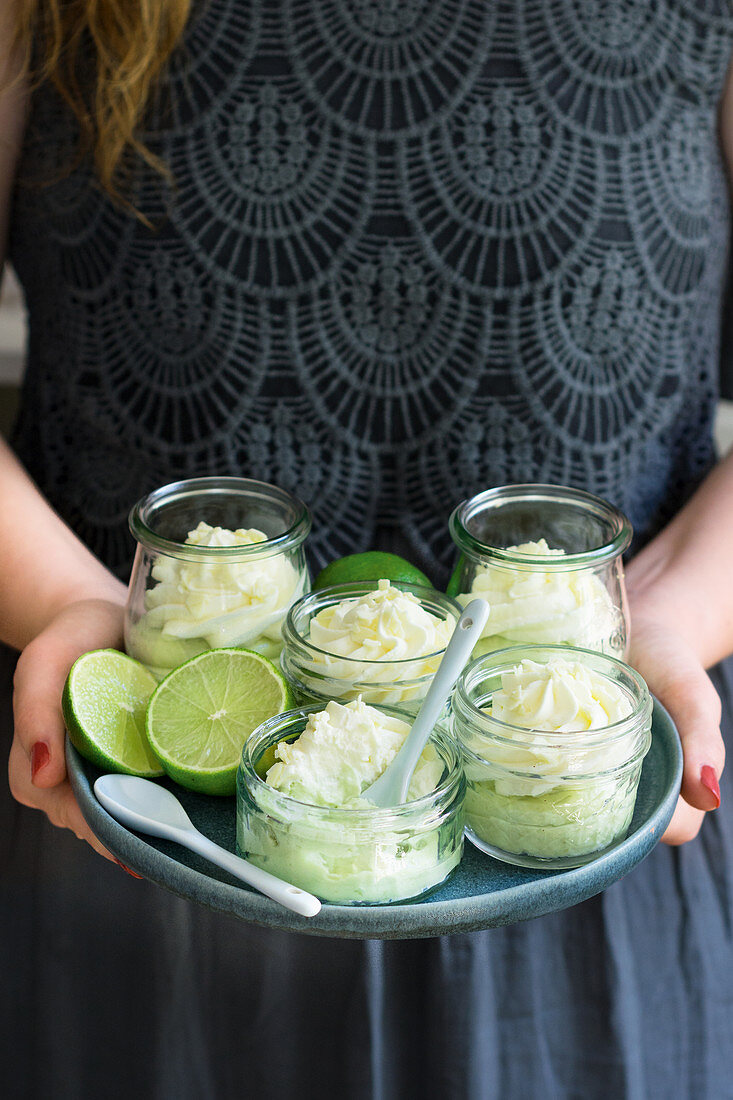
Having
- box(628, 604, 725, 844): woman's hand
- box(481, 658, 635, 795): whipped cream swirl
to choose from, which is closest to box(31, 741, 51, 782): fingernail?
box(481, 658, 635, 795): whipped cream swirl

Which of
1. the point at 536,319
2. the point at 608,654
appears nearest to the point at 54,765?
the point at 608,654

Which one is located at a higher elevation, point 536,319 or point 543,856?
point 536,319

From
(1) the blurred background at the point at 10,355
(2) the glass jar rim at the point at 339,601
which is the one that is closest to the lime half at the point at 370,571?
(2) the glass jar rim at the point at 339,601

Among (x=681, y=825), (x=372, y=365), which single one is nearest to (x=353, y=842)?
(x=681, y=825)

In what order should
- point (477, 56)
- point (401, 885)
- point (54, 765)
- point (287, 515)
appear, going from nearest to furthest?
point (401, 885) → point (54, 765) → point (287, 515) → point (477, 56)

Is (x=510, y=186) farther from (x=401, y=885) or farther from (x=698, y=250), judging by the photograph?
(x=401, y=885)

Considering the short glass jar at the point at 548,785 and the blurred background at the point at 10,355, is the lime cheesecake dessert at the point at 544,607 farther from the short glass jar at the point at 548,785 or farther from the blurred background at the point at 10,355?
the blurred background at the point at 10,355

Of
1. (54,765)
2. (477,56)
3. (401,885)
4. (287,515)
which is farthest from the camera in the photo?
(477,56)
